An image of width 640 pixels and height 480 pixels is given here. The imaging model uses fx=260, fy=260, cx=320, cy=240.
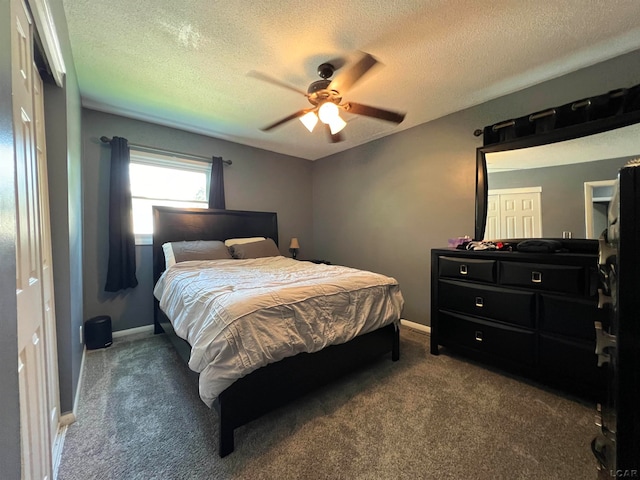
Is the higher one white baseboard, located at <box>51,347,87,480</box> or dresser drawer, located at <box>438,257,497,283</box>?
dresser drawer, located at <box>438,257,497,283</box>

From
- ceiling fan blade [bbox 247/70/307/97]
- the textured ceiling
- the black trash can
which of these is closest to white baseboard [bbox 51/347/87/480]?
the black trash can

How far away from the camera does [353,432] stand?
1.57 metres

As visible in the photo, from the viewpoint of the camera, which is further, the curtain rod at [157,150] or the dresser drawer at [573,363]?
the curtain rod at [157,150]

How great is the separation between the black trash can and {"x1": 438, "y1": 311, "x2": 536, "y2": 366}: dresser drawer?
11.2 feet

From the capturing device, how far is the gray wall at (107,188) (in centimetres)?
286

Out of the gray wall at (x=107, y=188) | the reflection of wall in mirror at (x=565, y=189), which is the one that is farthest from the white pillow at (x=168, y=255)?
the reflection of wall in mirror at (x=565, y=189)

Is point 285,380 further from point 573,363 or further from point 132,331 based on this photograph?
point 132,331

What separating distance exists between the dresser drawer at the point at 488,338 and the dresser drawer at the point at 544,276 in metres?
0.38

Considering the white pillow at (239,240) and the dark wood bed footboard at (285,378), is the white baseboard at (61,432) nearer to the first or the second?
the dark wood bed footboard at (285,378)

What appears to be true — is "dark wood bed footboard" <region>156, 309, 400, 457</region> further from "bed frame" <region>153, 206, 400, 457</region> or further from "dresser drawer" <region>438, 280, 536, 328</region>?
"dresser drawer" <region>438, 280, 536, 328</region>

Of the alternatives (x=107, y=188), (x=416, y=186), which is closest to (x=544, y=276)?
(x=416, y=186)

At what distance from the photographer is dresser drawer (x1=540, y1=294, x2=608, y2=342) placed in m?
1.77

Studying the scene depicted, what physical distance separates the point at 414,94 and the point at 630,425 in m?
2.78

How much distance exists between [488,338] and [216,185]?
361 cm
